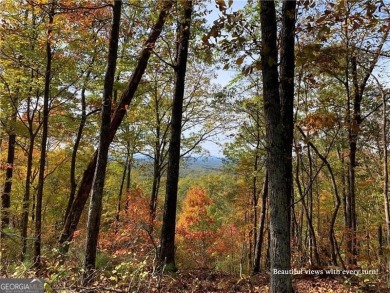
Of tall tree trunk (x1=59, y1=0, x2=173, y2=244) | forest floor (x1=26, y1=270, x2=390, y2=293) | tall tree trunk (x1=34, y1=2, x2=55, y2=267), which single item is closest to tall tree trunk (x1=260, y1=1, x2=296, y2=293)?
forest floor (x1=26, y1=270, x2=390, y2=293)

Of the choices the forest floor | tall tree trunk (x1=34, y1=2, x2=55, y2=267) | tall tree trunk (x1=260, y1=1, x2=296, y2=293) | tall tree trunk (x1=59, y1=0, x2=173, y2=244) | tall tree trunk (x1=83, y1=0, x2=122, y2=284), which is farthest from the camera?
tall tree trunk (x1=34, y1=2, x2=55, y2=267)

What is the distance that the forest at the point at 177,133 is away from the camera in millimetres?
3141

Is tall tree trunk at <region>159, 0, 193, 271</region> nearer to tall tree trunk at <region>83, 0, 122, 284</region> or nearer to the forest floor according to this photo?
the forest floor

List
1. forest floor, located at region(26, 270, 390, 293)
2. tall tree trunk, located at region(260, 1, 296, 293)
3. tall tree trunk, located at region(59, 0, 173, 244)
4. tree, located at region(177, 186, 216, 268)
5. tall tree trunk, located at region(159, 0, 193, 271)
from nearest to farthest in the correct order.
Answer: tall tree trunk, located at region(260, 1, 296, 293)
forest floor, located at region(26, 270, 390, 293)
tall tree trunk, located at region(59, 0, 173, 244)
tall tree trunk, located at region(159, 0, 193, 271)
tree, located at region(177, 186, 216, 268)

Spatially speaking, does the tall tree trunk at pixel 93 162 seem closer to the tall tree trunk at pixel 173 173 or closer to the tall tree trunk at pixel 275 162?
the tall tree trunk at pixel 173 173

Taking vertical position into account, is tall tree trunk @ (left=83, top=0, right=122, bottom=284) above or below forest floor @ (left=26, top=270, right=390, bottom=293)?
above

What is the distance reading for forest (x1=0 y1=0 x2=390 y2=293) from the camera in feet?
10.3

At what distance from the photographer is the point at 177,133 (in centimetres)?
788

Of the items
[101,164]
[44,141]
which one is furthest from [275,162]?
[44,141]

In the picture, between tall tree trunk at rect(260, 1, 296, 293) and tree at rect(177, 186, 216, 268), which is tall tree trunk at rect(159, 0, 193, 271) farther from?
tree at rect(177, 186, 216, 268)

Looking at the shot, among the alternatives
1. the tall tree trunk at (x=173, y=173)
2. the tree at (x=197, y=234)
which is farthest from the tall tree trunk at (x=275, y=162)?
the tree at (x=197, y=234)

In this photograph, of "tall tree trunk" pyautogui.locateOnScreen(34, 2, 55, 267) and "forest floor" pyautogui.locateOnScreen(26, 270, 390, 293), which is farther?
"tall tree trunk" pyautogui.locateOnScreen(34, 2, 55, 267)

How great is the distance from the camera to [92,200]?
199 inches

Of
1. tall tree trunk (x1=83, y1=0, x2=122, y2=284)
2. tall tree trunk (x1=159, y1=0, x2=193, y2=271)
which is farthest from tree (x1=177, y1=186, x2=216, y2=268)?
tall tree trunk (x1=83, y1=0, x2=122, y2=284)
